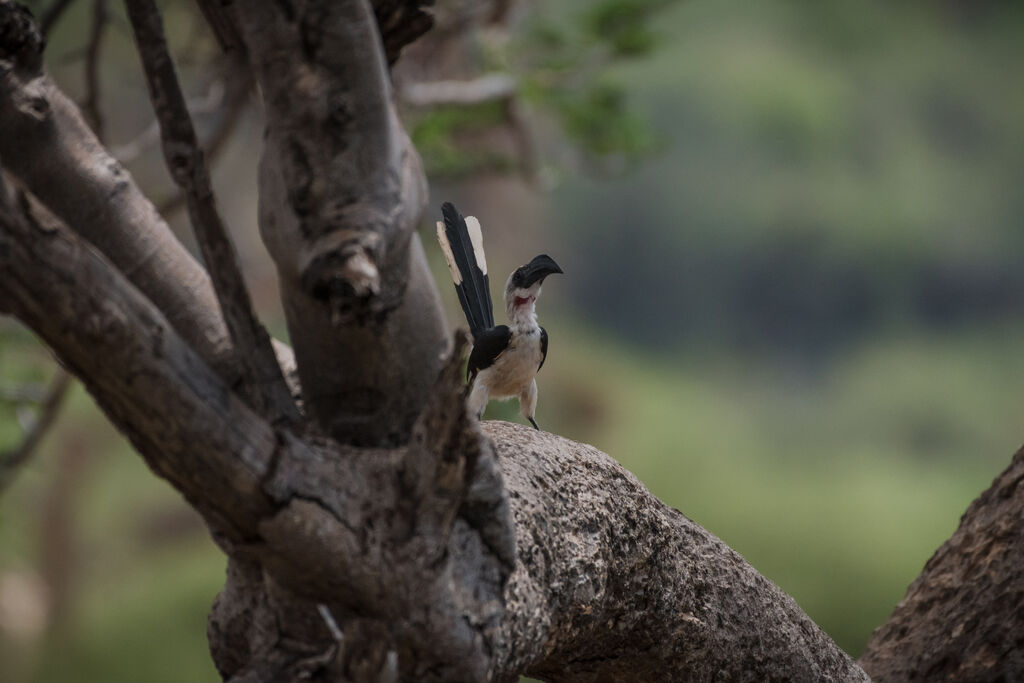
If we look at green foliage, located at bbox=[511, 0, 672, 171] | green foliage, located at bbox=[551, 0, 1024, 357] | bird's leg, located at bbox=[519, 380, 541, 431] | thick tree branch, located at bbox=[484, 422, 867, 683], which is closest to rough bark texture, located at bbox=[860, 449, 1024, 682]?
thick tree branch, located at bbox=[484, 422, 867, 683]

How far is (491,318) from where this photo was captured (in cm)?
159

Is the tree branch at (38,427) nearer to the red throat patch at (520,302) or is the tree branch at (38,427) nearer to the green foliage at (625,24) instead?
the red throat patch at (520,302)

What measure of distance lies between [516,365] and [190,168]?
34.9 inches

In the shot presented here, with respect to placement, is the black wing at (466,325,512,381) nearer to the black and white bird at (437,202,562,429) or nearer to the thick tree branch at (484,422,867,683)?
the black and white bird at (437,202,562,429)

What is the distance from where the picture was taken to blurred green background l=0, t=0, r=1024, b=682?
4258 mm

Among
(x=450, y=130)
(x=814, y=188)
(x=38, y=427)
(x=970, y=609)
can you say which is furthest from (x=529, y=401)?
(x=814, y=188)

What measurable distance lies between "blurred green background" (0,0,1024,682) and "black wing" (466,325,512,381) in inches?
98.4

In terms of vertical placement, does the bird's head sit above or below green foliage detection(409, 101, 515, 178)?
below

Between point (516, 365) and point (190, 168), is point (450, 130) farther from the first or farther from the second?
point (190, 168)

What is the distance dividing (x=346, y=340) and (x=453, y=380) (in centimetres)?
14

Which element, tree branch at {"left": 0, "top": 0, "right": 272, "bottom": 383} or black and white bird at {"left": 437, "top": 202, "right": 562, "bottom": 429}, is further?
black and white bird at {"left": 437, "top": 202, "right": 562, "bottom": 429}

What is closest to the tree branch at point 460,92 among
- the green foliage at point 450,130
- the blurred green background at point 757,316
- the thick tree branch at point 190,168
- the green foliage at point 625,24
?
the green foliage at point 450,130

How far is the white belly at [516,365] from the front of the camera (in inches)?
61.9

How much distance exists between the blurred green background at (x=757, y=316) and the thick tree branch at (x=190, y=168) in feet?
10.7
